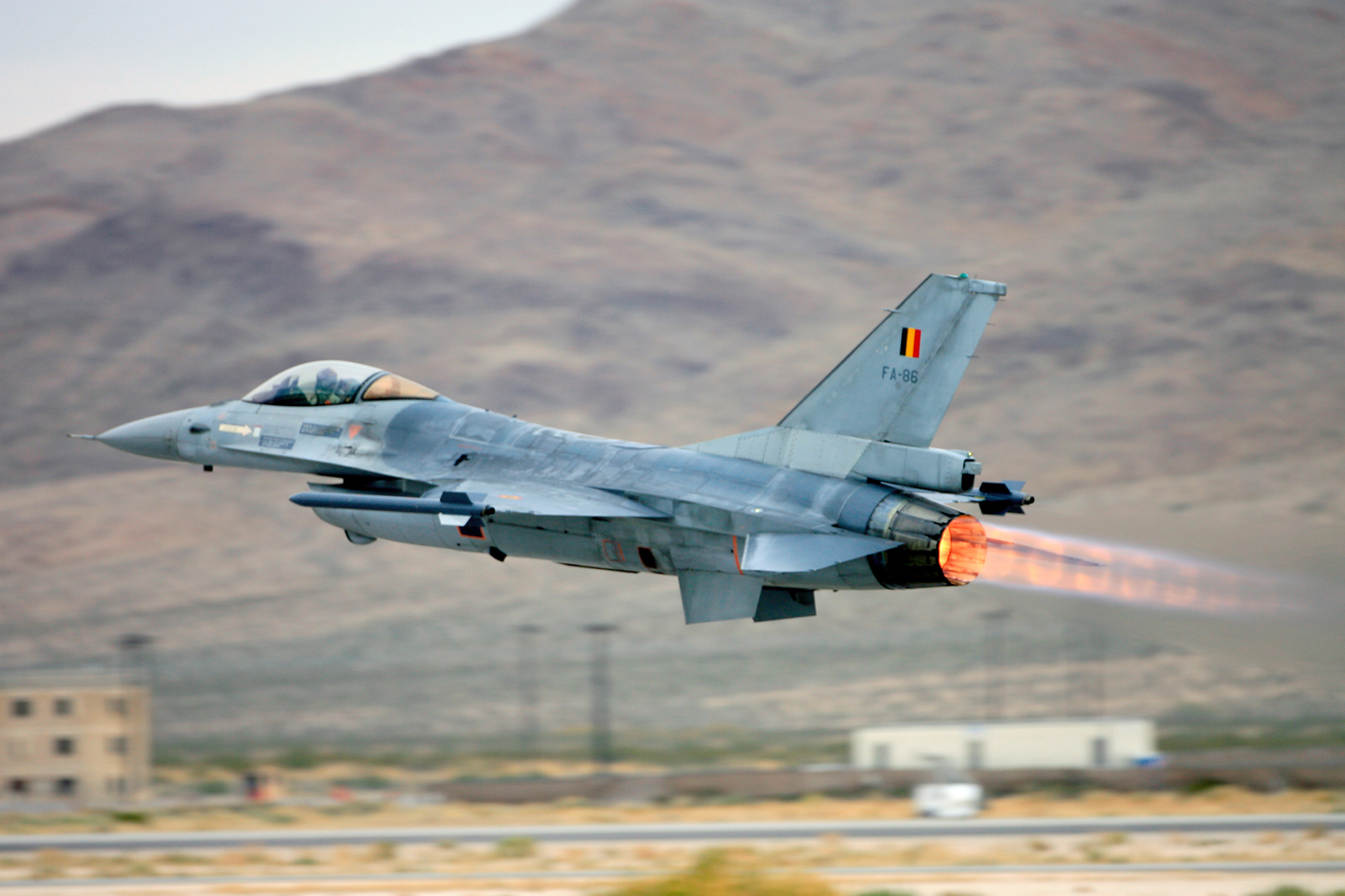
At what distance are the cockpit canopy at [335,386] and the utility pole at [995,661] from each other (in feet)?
225

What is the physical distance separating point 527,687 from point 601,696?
542 centimetres

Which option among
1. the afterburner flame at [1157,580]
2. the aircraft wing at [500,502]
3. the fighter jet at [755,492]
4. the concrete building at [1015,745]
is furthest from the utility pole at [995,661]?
the aircraft wing at [500,502]

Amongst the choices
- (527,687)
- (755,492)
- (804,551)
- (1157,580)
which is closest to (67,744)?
(527,687)

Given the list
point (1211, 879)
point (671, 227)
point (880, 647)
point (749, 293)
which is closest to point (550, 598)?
point (880, 647)

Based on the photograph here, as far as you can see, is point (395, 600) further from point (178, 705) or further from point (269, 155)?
point (269, 155)

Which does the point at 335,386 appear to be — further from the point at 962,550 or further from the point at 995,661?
the point at 995,661

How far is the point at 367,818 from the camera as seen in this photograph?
58.0 metres

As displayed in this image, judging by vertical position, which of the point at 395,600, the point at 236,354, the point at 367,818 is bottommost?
the point at 367,818

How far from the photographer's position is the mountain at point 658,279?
357 ft

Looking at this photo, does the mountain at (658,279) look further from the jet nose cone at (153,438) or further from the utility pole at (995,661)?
the jet nose cone at (153,438)

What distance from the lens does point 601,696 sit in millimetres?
96250

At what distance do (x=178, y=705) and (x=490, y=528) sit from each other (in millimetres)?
78116

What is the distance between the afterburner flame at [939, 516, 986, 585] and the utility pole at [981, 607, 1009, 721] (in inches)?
2786

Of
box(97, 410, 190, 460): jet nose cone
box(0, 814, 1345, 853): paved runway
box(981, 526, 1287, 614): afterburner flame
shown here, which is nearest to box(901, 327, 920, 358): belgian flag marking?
box(981, 526, 1287, 614): afterburner flame
